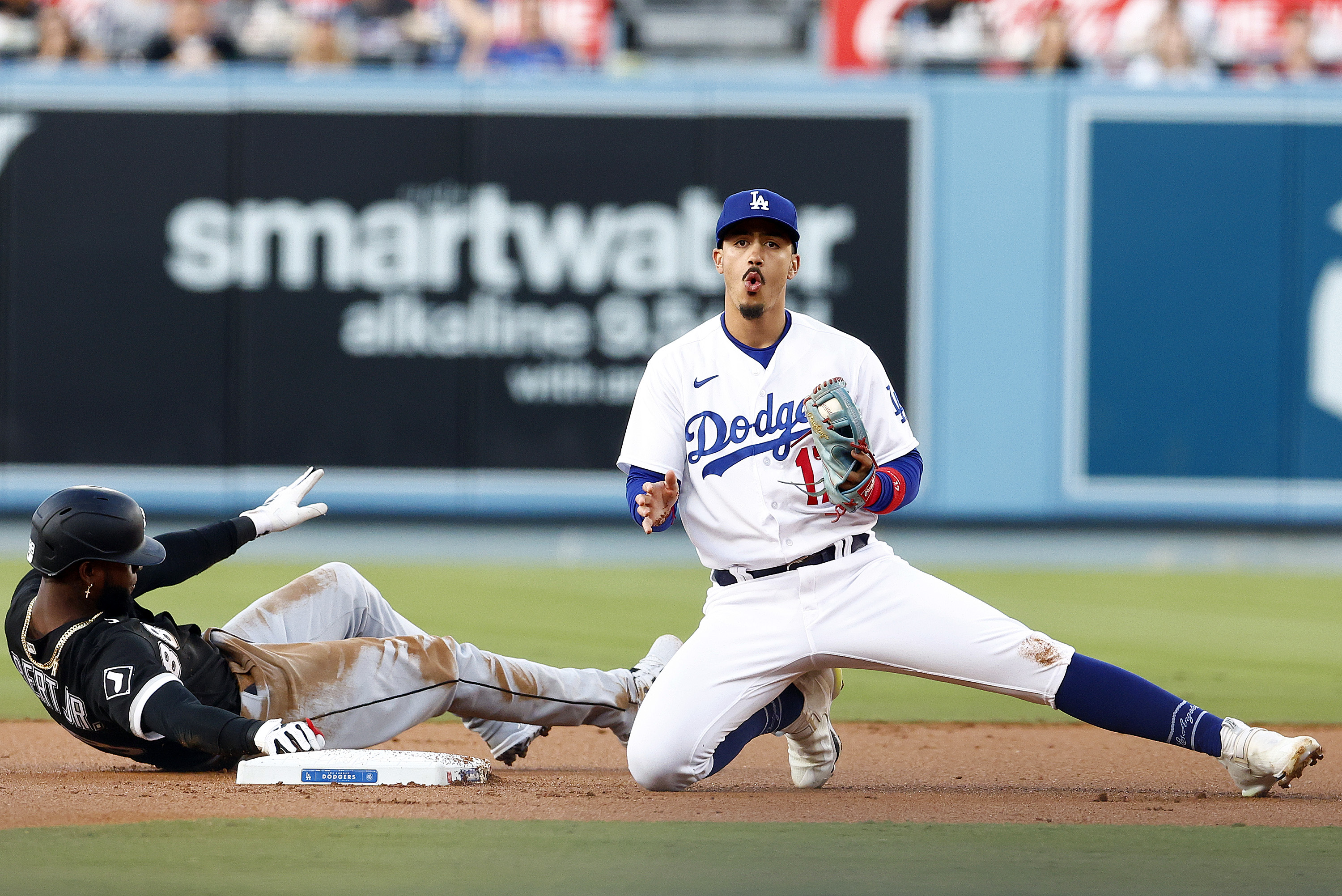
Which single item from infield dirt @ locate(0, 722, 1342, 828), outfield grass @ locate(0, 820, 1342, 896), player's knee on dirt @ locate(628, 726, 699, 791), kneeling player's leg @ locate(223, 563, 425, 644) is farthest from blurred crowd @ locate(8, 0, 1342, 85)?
outfield grass @ locate(0, 820, 1342, 896)

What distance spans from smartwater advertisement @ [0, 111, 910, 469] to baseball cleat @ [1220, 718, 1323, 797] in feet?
26.1

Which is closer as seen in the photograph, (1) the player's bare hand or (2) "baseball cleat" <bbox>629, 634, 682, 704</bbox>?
(1) the player's bare hand

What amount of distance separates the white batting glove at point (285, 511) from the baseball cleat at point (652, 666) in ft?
3.29

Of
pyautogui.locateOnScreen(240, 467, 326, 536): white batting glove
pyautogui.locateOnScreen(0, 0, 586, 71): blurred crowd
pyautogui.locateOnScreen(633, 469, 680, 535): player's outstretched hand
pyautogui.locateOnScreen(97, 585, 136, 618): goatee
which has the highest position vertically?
pyautogui.locateOnScreen(0, 0, 586, 71): blurred crowd

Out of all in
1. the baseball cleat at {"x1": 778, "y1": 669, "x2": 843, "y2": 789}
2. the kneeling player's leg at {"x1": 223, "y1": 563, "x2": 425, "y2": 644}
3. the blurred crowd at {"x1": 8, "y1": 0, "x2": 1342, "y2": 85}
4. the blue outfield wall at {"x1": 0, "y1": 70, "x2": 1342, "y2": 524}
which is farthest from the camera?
the blurred crowd at {"x1": 8, "y1": 0, "x2": 1342, "y2": 85}

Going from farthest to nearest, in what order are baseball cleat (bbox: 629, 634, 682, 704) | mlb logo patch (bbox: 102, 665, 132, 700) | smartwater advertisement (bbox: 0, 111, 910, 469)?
smartwater advertisement (bbox: 0, 111, 910, 469)
baseball cleat (bbox: 629, 634, 682, 704)
mlb logo patch (bbox: 102, 665, 132, 700)

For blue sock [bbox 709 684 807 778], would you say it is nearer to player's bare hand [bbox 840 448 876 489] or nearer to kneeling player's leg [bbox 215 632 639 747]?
kneeling player's leg [bbox 215 632 639 747]

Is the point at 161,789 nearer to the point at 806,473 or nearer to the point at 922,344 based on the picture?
the point at 806,473

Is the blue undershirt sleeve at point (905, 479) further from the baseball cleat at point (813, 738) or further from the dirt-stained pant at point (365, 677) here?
the dirt-stained pant at point (365, 677)

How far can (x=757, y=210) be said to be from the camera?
427cm

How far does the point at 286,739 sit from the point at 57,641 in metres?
0.67

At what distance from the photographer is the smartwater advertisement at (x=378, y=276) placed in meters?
11.8

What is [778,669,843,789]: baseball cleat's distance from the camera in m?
4.36

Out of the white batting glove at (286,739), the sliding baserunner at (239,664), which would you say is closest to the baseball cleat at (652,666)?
the sliding baserunner at (239,664)
